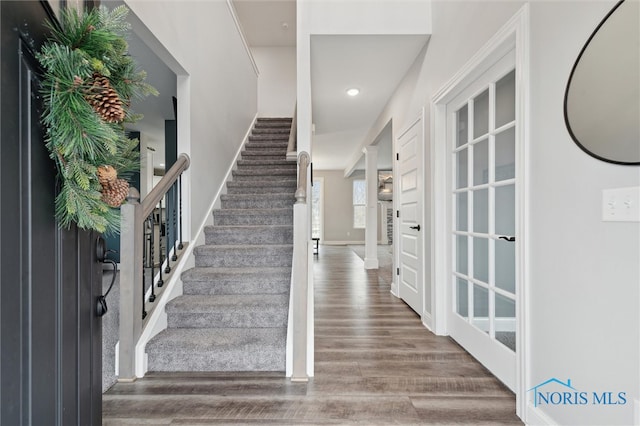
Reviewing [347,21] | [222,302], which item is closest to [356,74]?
[347,21]

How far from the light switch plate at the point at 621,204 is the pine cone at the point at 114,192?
5.13ft

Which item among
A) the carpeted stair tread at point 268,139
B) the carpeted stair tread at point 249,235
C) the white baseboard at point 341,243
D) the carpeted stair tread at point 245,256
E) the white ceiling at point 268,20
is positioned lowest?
the white baseboard at point 341,243

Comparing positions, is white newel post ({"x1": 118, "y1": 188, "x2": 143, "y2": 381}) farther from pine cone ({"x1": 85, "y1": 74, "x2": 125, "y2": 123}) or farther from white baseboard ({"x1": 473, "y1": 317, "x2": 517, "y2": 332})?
white baseboard ({"x1": 473, "y1": 317, "x2": 517, "y2": 332})

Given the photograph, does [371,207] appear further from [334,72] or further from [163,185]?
[163,185]

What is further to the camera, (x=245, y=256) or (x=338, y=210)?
(x=338, y=210)

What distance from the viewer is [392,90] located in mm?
3871

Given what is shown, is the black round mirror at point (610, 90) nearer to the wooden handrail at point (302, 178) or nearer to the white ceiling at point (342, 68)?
the wooden handrail at point (302, 178)

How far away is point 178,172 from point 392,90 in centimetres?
274

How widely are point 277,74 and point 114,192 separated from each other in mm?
6808

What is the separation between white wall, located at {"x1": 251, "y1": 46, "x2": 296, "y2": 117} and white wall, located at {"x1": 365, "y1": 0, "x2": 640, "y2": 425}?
5.70m

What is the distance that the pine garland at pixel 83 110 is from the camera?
2.34 ft

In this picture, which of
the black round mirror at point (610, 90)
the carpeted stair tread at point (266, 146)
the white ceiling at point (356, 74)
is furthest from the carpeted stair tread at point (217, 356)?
the carpeted stair tread at point (266, 146)

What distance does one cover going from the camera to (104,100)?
0.75 m

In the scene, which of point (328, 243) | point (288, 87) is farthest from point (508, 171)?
point (328, 243)
